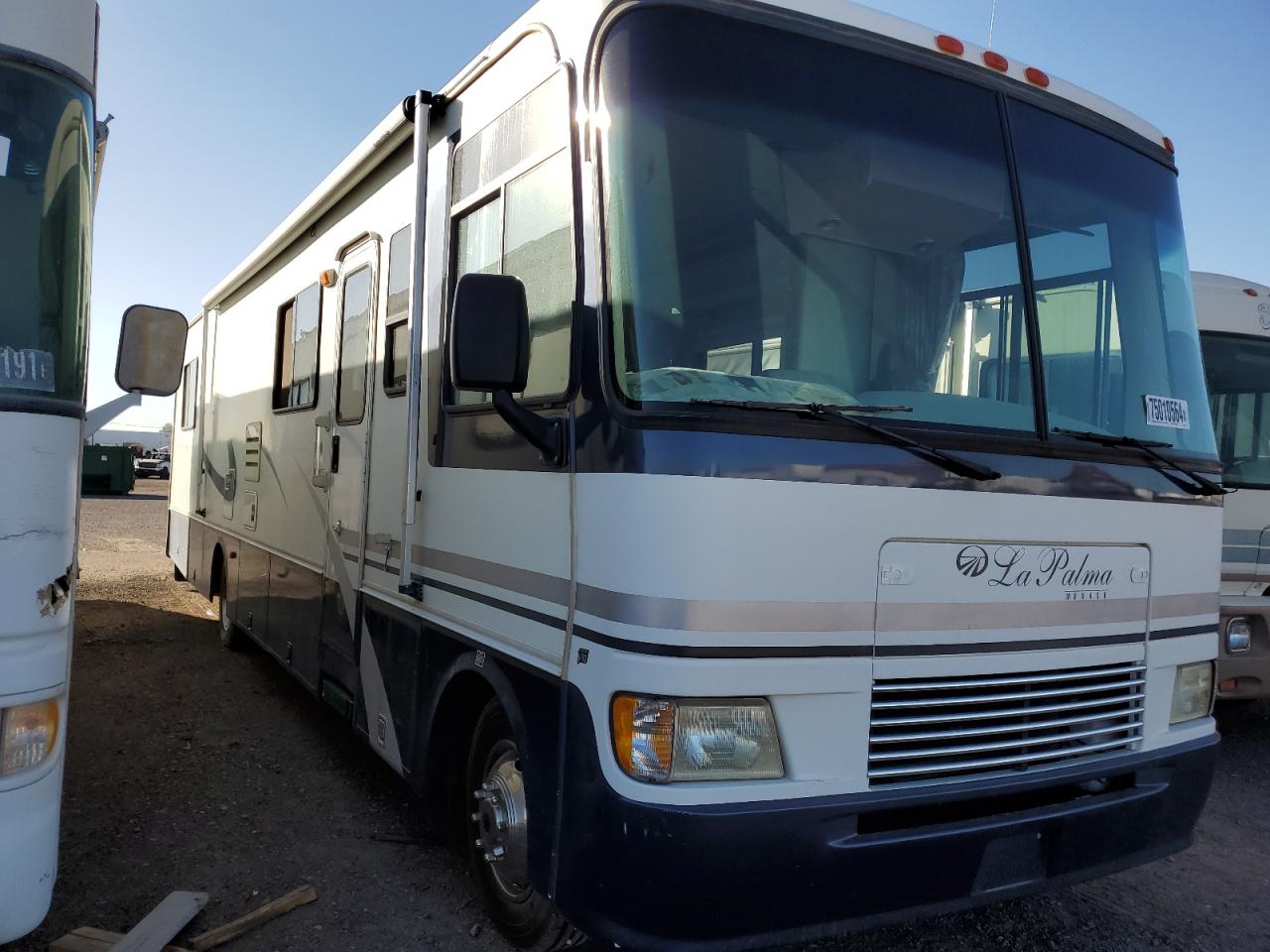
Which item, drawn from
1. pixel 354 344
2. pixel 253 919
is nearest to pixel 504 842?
pixel 253 919

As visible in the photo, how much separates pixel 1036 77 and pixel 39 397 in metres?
3.18

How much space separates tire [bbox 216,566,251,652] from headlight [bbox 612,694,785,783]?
215 inches

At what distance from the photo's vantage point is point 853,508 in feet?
9.14

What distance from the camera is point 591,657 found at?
9.04ft

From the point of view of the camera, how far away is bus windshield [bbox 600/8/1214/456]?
2820mm

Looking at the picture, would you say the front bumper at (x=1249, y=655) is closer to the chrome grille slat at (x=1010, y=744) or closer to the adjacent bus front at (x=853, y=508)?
the adjacent bus front at (x=853, y=508)

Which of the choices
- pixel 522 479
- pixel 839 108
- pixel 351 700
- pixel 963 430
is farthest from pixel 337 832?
pixel 839 108

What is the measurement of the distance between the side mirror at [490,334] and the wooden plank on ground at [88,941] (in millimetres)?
1984

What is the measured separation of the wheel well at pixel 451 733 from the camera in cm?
368

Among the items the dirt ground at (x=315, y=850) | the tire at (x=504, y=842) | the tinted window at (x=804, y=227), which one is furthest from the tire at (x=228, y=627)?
the tinted window at (x=804, y=227)

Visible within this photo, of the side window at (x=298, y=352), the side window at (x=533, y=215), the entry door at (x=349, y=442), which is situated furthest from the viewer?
the side window at (x=298, y=352)

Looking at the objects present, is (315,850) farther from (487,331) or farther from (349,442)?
(487,331)

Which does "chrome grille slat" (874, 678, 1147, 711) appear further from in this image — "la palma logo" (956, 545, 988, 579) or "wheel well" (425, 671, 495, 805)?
"wheel well" (425, 671, 495, 805)

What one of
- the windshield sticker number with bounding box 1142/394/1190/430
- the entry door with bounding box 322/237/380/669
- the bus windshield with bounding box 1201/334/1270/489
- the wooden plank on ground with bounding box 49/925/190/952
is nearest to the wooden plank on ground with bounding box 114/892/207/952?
Result: the wooden plank on ground with bounding box 49/925/190/952
